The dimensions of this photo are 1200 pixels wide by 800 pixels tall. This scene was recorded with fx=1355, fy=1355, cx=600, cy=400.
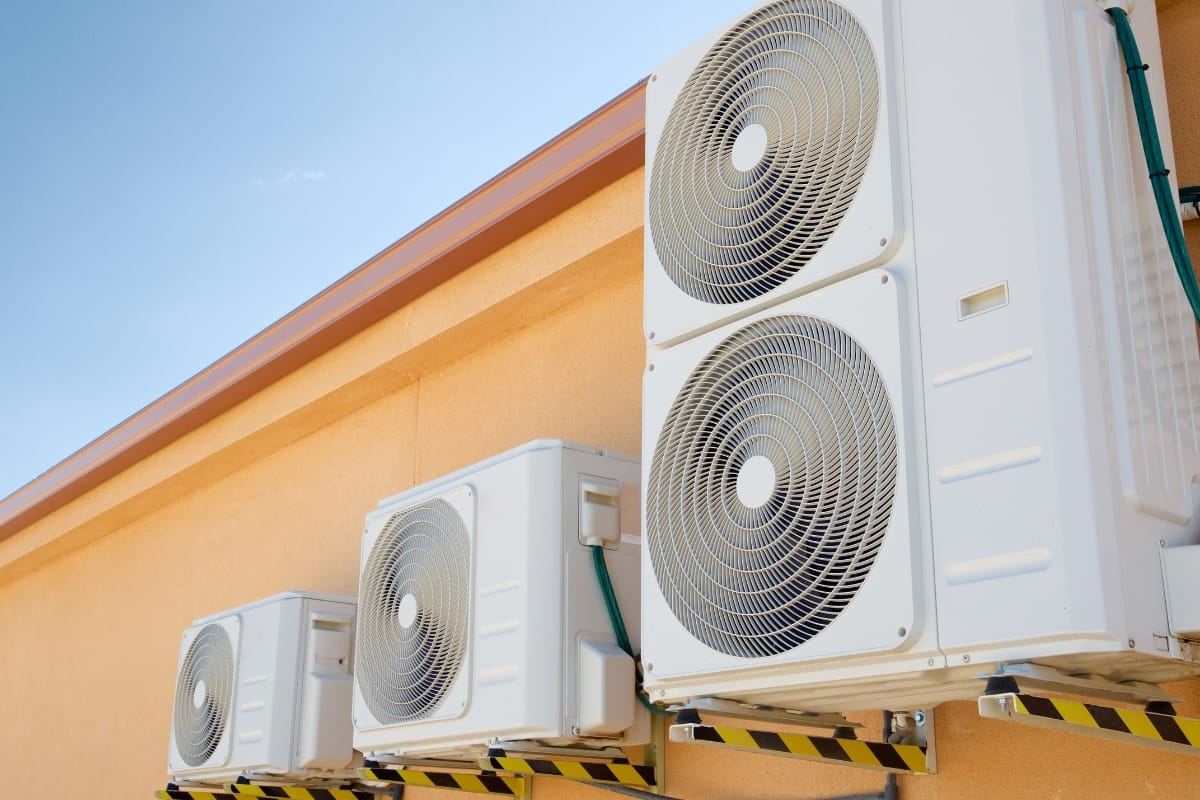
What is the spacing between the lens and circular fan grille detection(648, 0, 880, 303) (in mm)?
2367

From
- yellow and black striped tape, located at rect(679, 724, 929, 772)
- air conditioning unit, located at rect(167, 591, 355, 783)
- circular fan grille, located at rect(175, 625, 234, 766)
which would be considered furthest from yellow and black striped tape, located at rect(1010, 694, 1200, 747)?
circular fan grille, located at rect(175, 625, 234, 766)

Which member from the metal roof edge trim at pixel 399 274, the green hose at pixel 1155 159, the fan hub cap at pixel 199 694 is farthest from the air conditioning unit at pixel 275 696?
the green hose at pixel 1155 159

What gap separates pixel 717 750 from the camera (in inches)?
130

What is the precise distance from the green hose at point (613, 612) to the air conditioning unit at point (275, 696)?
1313 millimetres

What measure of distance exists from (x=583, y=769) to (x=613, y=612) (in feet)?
1.38

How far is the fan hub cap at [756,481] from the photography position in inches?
89.8

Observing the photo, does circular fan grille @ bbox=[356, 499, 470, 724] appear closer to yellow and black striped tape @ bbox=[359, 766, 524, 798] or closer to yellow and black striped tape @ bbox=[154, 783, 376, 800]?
yellow and black striped tape @ bbox=[359, 766, 524, 798]

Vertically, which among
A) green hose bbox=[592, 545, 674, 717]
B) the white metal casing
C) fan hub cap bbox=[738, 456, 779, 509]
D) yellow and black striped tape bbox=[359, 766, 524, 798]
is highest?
the white metal casing

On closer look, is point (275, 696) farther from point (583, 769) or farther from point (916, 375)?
point (916, 375)

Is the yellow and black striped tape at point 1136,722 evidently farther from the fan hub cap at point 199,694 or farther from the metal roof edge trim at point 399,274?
the fan hub cap at point 199,694

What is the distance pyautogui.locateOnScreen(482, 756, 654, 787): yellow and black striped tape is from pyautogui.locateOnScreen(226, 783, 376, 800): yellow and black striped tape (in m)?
1.24

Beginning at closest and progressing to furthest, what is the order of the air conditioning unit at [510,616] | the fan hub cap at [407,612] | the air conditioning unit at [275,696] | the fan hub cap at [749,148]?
the fan hub cap at [749,148] < the air conditioning unit at [510,616] < the fan hub cap at [407,612] < the air conditioning unit at [275,696]

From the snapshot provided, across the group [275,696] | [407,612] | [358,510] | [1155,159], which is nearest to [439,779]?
[407,612]

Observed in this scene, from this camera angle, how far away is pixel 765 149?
249cm
